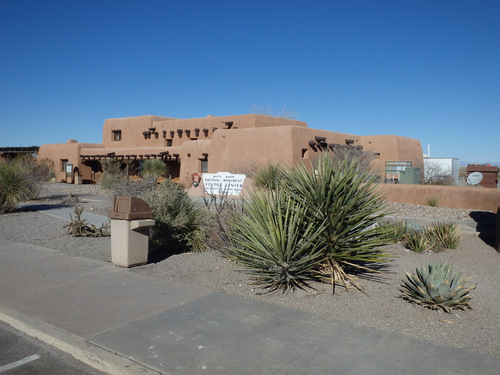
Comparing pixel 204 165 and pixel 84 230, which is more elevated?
pixel 204 165

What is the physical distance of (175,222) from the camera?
9391 millimetres

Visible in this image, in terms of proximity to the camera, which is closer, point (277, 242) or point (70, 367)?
point (70, 367)

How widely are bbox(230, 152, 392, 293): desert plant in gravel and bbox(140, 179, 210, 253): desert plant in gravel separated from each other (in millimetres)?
2514

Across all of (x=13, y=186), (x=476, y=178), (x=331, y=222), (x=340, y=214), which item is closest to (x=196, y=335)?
(x=331, y=222)

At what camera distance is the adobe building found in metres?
30.6

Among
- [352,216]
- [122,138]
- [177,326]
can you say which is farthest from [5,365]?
[122,138]

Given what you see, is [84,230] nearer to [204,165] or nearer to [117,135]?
[204,165]

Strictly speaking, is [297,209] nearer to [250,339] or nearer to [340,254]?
[340,254]

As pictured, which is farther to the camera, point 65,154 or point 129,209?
point 65,154

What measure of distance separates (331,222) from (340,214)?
187 millimetres

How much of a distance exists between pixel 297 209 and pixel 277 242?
63 cm

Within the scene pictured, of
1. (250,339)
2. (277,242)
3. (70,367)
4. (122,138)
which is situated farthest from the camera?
(122,138)

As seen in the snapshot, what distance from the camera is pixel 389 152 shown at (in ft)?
127

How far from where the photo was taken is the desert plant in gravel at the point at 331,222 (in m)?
6.84
